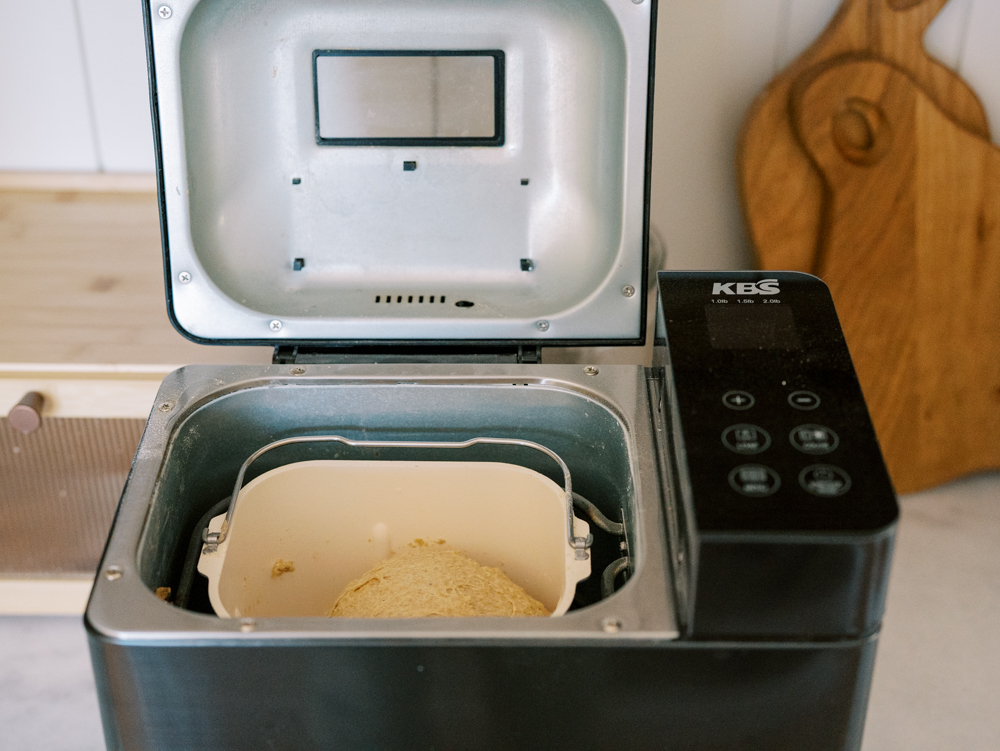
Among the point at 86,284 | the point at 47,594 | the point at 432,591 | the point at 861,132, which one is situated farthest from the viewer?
the point at 861,132

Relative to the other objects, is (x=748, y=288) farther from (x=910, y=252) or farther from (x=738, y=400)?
(x=910, y=252)

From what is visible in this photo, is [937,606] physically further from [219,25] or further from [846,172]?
[219,25]

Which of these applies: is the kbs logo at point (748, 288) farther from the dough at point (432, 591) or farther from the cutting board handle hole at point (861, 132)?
the cutting board handle hole at point (861, 132)

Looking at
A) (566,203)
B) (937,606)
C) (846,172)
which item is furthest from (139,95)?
(937,606)

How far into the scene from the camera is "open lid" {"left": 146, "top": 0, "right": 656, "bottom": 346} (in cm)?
101

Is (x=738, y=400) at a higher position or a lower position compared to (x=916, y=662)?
higher

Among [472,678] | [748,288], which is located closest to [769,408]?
[748,288]

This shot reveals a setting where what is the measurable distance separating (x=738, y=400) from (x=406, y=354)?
42 centimetres

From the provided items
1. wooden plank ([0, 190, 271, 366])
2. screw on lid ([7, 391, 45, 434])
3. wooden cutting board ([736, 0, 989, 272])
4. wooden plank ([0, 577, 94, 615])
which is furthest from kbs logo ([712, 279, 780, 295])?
wooden plank ([0, 577, 94, 615])

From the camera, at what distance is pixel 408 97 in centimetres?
106

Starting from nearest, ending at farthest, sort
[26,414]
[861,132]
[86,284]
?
1. [26,414]
2. [86,284]
3. [861,132]

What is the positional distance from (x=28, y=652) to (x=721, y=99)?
149 cm

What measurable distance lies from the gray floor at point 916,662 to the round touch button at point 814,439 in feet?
3.23

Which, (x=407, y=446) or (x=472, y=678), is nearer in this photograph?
(x=472, y=678)
